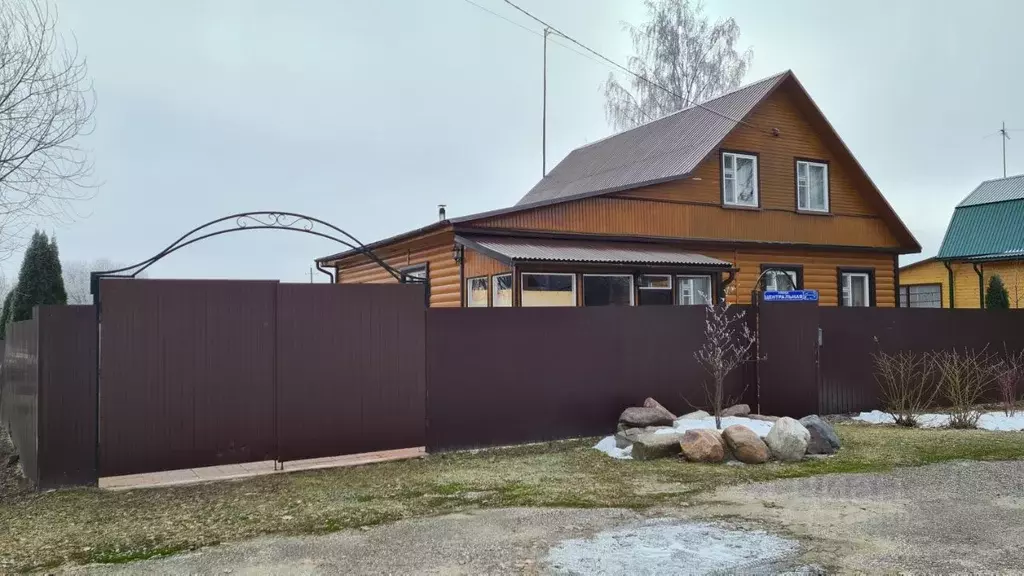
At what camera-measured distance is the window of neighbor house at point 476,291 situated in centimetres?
1513

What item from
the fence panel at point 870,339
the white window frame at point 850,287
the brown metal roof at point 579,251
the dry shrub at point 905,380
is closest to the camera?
the fence panel at point 870,339

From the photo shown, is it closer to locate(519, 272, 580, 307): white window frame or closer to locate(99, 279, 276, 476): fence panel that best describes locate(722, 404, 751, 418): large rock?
locate(519, 272, 580, 307): white window frame

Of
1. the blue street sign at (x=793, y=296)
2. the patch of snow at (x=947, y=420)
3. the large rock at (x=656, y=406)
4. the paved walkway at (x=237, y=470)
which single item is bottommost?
the patch of snow at (x=947, y=420)

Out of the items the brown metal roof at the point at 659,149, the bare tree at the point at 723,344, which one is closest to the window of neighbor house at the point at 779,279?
the brown metal roof at the point at 659,149

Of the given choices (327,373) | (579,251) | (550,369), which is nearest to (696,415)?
(550,369)

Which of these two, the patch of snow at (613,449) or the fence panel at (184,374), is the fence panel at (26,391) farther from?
the patch of snow at (613,449)

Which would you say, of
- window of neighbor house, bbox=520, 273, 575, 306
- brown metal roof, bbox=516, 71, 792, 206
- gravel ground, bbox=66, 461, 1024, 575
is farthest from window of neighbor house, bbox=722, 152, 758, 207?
gravel ground, bbox=66, 461, 1024, 575

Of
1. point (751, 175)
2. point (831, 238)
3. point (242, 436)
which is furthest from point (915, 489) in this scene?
point (831, 238)

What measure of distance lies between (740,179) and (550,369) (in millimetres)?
10090

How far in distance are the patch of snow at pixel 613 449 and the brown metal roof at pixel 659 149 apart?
727 cm

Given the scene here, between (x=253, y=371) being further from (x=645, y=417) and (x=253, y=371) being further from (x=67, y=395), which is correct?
(x=645, y=417)

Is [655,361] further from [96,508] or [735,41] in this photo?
[735,41]

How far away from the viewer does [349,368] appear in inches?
341

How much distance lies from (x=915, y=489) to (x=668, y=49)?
27.0 m
